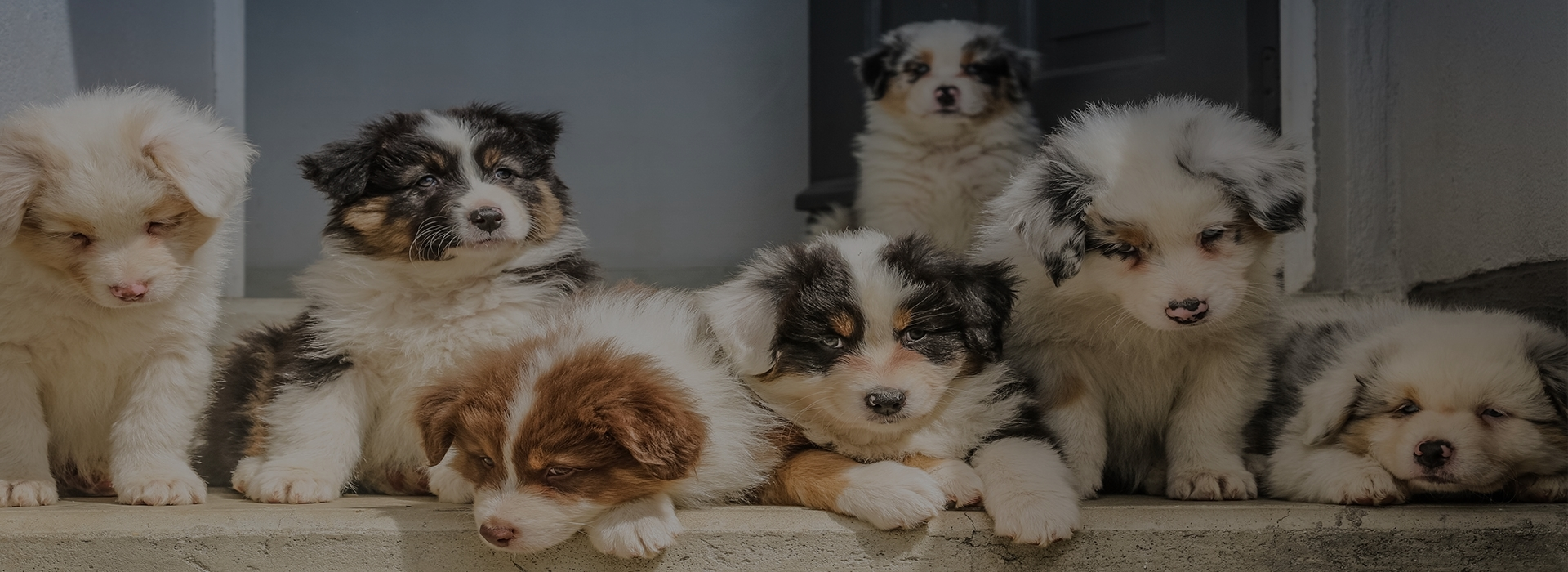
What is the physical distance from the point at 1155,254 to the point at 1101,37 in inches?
97.2

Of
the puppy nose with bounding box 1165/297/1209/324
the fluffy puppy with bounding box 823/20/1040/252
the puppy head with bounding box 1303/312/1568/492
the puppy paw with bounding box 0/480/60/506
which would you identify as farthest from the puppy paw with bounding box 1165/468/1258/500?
the puppy paw with bounding box 0/480/60/506

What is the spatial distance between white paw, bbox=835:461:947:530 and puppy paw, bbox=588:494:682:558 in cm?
44

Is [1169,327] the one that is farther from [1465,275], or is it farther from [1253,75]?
[1253,75]

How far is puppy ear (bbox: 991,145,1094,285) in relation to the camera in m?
2.94

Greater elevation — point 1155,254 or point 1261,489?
point 1155,254

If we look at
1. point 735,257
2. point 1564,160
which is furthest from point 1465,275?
point 735,257

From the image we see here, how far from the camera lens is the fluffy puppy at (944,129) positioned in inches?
184

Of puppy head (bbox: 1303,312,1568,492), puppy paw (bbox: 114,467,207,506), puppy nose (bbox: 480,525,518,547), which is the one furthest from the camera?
puppy paw (bbox: 114,467,207,506)

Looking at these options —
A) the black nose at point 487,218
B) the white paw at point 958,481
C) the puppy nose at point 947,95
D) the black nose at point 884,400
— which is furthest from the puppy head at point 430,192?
the puppy nose at point 947,95

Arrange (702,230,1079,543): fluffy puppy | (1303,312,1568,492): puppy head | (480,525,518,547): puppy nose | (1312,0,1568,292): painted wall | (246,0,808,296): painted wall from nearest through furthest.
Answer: (480,525,518,547): puppy nose
(702,230,1079,543): fluffy puppy
(1303,312,1568,492): puppy head
(1312,0,1568,292): painted wall
(246,0,808,296): painted wall

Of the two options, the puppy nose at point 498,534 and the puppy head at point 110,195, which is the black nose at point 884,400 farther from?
the puppy head at point 110,195

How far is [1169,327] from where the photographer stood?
2895 millimetres

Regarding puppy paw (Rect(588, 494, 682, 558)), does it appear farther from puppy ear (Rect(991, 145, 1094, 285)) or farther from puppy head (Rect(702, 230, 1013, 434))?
puppy ear (Rect(991, 145, 1094, 285))

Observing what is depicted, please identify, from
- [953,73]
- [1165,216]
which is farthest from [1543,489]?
[953,73]
